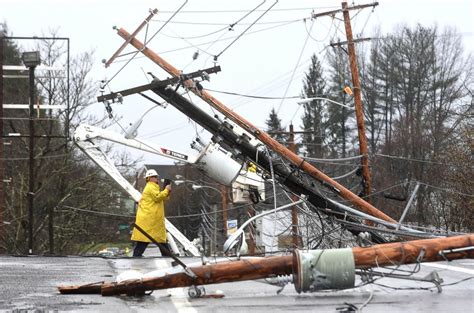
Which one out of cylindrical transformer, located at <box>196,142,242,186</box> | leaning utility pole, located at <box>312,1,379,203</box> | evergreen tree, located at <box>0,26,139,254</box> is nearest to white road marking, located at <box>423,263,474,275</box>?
cylindrical transformer, located at <box>196,142,242,186</box>

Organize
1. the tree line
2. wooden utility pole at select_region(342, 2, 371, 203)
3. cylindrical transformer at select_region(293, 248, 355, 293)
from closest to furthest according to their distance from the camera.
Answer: cylindrical transformer at select_region(293, 248, 355, 293)
wooden utility pole at select_region(342, 2, 371, 203)
the tree line

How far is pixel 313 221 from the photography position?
539 inches

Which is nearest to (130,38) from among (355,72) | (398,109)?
(355,72)

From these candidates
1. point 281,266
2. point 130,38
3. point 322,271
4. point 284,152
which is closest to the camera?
point 322,271

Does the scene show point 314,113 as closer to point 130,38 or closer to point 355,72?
point 355,72

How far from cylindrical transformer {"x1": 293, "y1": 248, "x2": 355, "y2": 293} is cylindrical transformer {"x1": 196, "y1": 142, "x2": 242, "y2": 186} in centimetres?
850

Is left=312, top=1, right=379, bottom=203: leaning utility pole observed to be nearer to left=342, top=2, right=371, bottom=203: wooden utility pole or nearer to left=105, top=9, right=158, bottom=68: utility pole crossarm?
left=342, top=2, right=371, bottom=203: wooden utility pole

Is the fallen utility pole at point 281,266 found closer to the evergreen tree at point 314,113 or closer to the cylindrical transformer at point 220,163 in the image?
the cylindrical transformer at point 220,163

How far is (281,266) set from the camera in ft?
25.5

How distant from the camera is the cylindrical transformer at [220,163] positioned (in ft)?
53.1

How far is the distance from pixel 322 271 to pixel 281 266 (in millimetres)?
453

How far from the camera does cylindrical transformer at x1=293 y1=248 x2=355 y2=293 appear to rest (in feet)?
24.6

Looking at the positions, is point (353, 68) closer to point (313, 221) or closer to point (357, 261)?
point (313, 221)

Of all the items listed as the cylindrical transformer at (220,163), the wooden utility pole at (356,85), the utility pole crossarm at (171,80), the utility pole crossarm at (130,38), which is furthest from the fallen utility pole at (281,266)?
the wooden utility pole at (356,85)
